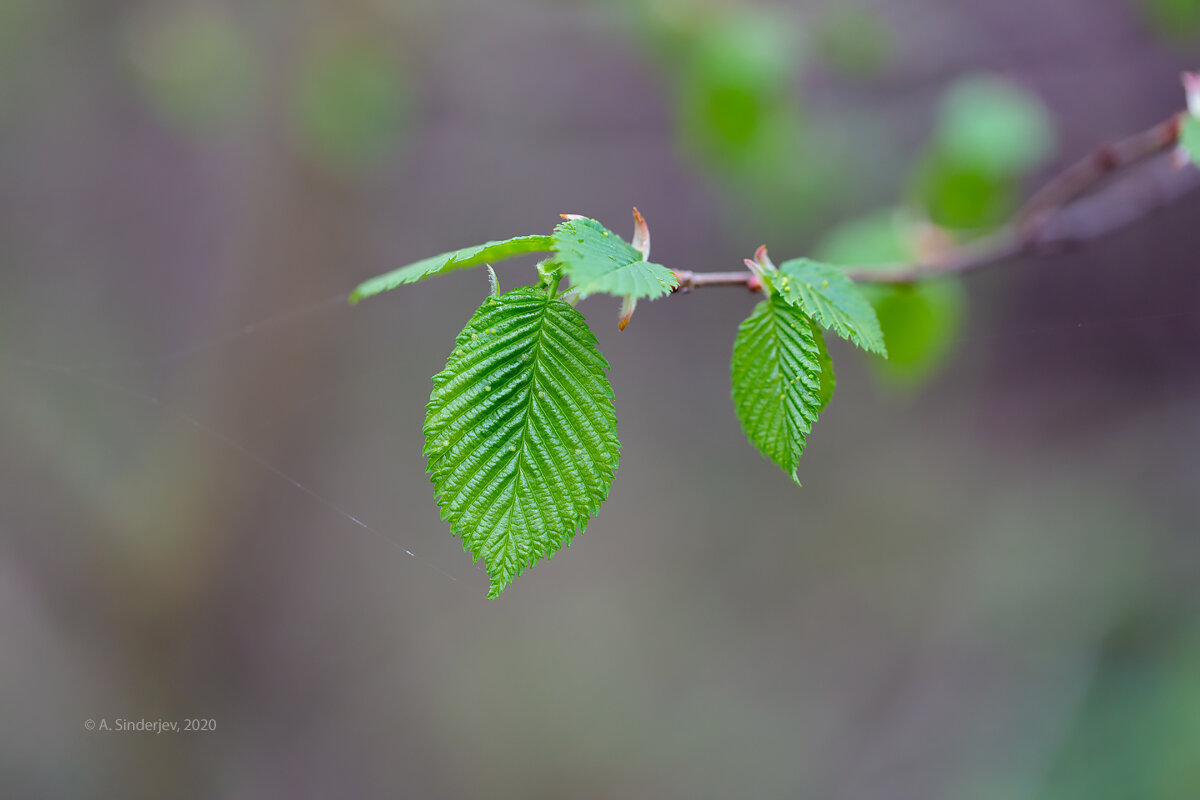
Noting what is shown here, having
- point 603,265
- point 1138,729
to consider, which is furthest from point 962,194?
point 1138,729

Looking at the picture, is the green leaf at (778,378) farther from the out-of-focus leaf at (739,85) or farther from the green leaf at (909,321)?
the out-of-focus leaf at (739,85)

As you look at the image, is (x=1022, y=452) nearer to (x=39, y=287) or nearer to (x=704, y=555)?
(x=704, y=555)

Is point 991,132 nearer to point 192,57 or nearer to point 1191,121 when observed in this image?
point 1191,121

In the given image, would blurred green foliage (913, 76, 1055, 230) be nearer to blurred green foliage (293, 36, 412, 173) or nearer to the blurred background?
the blurred background

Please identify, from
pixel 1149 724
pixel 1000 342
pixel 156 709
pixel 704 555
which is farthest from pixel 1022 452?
pixel 156 709

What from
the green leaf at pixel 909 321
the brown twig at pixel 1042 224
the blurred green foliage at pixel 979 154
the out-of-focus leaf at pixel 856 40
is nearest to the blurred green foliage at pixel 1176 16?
the blurred green foliage at pixel 979 154

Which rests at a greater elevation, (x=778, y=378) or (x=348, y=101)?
(x=348, y=101)
